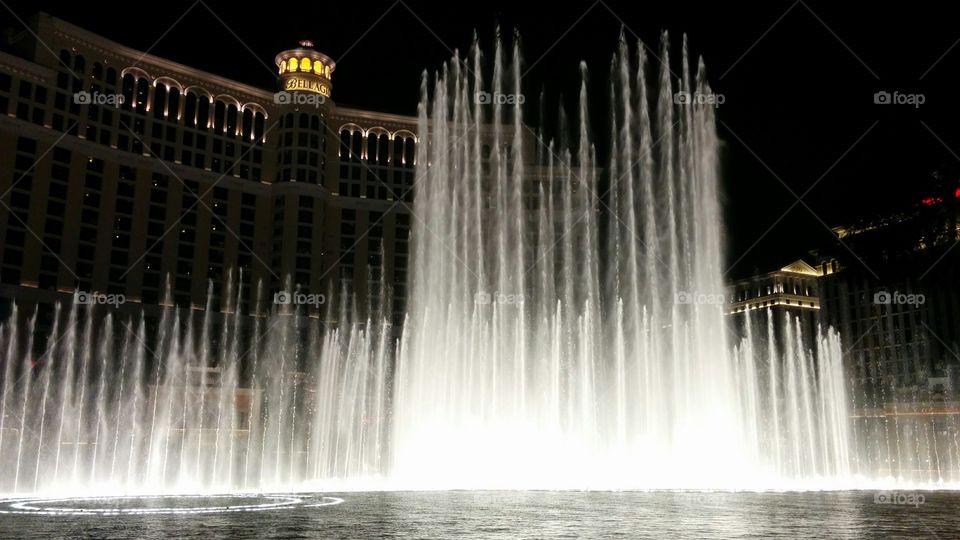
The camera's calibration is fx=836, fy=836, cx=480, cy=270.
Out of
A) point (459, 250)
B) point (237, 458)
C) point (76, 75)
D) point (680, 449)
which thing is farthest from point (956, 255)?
point (76, 75)

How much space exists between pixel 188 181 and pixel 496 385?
5544 cm

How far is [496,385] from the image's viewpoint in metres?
28.6

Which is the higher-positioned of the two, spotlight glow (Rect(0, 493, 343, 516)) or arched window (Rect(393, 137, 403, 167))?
arched window (Rect(393, 137, 403, 167))

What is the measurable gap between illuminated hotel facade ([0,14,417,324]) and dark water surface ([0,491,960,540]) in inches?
2168

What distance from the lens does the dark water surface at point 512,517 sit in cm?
1069

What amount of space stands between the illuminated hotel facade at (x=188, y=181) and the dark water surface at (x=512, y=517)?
55.1m

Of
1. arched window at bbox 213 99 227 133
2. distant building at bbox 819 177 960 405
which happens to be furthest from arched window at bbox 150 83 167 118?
distant building at bbox 819 177 960 405

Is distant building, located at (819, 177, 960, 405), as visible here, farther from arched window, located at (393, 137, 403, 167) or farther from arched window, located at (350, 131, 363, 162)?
arched window, located at (350, 131, 363, 162)

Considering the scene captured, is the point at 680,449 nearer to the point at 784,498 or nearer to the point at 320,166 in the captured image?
the point at 784,498

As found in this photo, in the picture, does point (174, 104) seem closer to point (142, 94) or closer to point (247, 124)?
point (142, 94)

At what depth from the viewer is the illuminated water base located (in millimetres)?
26109

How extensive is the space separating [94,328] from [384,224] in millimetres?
29581

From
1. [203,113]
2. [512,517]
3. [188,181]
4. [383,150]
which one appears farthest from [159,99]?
[512,517]

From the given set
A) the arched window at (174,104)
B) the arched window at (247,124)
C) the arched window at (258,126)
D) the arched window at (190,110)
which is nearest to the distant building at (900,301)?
the arched window at (258,126)
